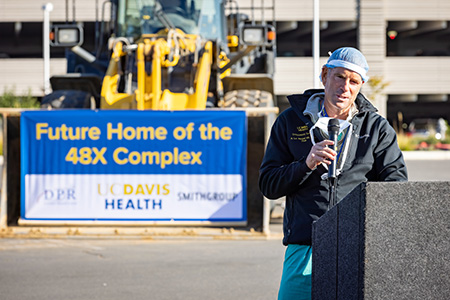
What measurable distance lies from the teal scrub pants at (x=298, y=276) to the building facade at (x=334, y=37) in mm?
37576

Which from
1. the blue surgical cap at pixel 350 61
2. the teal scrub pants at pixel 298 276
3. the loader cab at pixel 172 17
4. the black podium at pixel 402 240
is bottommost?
the teal scrub pants at pixel 298 276

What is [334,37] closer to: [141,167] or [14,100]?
[14,100]

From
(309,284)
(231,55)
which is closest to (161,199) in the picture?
(231,55)

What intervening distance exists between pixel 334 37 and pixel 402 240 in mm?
45756

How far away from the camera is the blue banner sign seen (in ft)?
34.6

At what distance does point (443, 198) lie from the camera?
2881 millimetres

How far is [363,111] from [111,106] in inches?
333

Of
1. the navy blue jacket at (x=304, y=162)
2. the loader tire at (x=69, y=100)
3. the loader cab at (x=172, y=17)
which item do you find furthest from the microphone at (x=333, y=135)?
the loader tire at (x=69, y=100)

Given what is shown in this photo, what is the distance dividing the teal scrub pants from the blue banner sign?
6512mm

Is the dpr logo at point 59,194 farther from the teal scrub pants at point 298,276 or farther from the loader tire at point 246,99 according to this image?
the teal scrub pants at point 298,276

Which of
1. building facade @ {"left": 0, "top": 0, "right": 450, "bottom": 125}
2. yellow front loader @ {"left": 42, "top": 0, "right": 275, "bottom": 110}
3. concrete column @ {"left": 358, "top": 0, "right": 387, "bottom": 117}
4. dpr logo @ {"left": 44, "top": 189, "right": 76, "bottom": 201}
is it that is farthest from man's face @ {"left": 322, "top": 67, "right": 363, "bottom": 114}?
concrete column @ {"left": 358, "top": 0, "right": 387, "bottom": 117}

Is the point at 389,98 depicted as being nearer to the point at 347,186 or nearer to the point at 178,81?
the point at 178,81

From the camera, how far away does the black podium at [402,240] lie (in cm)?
282

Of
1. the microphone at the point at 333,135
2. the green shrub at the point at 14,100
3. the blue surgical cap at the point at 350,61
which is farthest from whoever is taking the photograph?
the green shrub at the point at 14,100
